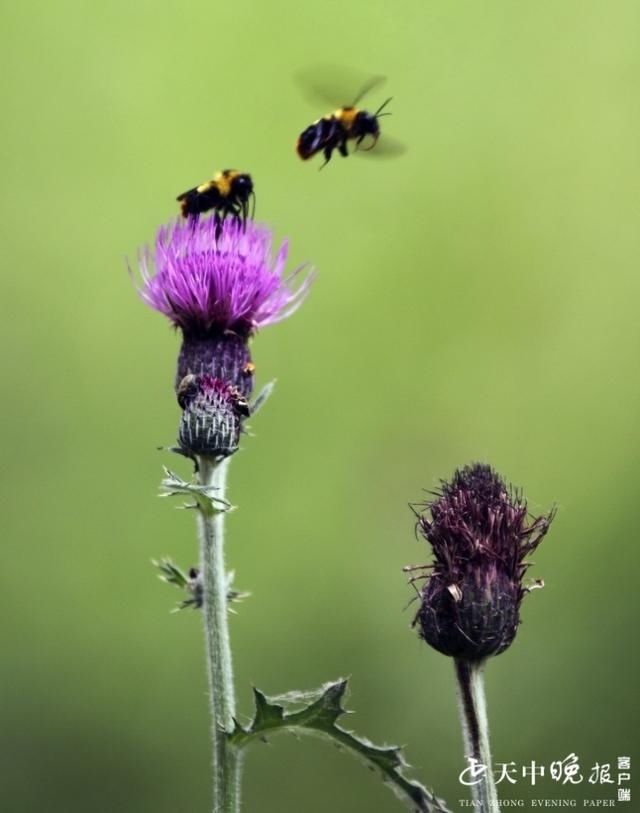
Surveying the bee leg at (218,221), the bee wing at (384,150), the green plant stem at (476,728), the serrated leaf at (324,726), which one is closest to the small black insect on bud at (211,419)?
the bee leg at (218,221)

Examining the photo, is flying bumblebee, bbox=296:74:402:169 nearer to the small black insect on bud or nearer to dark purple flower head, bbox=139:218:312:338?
dark purple flower head, bbox=139:218:312:338

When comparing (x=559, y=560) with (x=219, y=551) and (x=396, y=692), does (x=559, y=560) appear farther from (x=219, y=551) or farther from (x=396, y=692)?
(x=219, y=551)

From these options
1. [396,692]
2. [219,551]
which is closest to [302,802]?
[396,692]

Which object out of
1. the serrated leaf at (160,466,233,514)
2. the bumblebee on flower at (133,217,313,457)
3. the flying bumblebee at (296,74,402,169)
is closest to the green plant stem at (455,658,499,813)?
the serrated leaf at (160,466,233,514)

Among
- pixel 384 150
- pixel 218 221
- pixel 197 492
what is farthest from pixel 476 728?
pixel 384 150

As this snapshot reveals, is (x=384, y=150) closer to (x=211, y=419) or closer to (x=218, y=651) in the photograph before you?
(x=211, y=419)

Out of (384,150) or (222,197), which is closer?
(222,197)

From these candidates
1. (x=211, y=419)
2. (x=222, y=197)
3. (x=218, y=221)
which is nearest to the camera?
(x=211, y=419)
